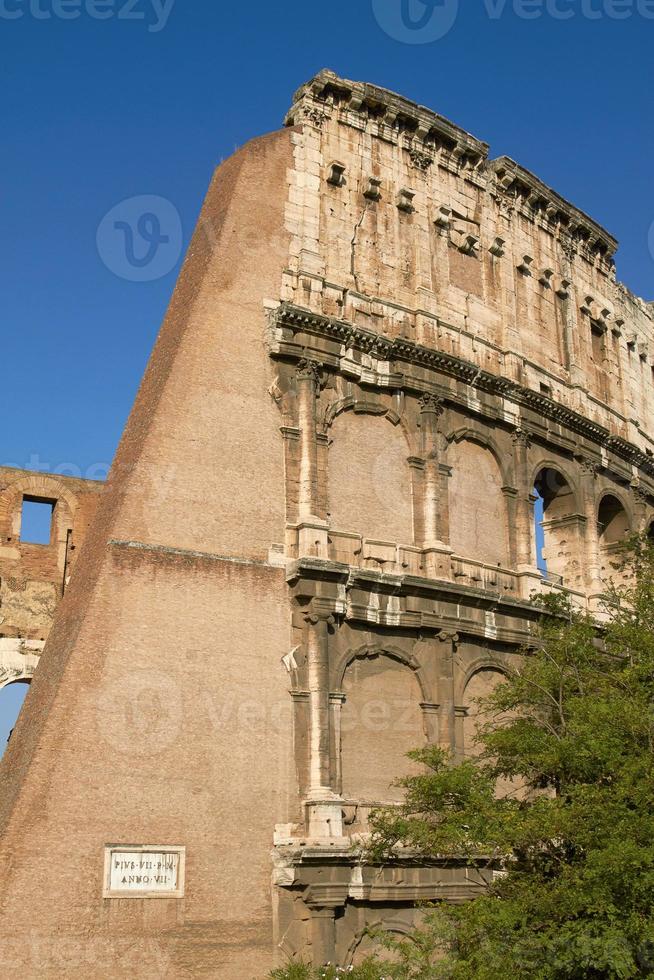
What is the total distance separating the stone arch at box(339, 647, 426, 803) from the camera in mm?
22656

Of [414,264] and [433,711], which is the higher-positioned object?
[414,264]

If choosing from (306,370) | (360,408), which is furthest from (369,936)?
(306,370)

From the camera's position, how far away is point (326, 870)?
20984 millimetres

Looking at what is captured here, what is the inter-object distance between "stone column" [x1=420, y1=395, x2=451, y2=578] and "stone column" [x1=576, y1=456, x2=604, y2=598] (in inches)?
210

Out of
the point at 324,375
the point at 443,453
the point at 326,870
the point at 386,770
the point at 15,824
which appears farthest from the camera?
the point at 443,453

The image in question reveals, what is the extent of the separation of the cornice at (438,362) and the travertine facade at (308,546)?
68 mm

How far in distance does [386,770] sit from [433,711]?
1.59 meters

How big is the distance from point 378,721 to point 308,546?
3565 millimetres

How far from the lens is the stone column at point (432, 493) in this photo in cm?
2514

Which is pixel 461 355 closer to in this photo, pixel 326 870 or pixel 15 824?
pixel 326 870

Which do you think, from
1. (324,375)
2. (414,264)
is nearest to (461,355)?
(414,264)

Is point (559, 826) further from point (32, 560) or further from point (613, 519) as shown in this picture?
point (613, 519)

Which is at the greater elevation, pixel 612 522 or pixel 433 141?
pixel 433 141

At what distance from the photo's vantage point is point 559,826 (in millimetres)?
16734
